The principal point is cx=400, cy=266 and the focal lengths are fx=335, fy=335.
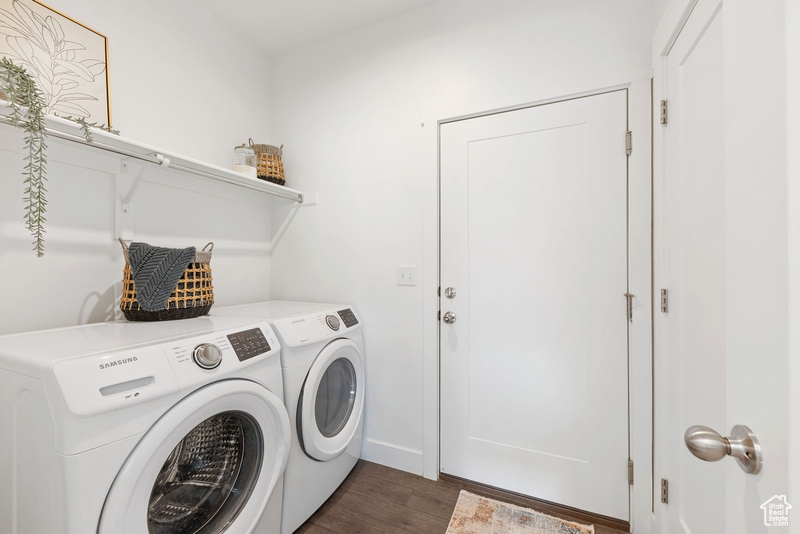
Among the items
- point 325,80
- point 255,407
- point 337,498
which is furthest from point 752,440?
point 325,80

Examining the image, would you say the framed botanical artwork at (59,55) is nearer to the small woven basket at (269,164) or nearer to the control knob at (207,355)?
the small woven basket at (269,164)

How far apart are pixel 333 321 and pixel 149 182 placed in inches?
45.2

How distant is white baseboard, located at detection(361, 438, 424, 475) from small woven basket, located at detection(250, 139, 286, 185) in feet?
5.61

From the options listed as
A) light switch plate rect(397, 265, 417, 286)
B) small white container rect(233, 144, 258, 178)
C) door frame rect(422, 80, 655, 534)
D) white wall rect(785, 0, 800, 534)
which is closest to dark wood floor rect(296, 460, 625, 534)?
door frame rect(422, 80, 655, 534)

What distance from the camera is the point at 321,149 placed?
2.19 meters

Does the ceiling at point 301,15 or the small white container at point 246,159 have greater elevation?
the ceiling at point 301,15

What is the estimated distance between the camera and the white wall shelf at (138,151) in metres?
1.16

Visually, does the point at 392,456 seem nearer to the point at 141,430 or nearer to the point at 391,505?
the point at 391,505

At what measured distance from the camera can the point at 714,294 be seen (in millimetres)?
926

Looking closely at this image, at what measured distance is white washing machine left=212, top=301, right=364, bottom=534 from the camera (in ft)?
4.59

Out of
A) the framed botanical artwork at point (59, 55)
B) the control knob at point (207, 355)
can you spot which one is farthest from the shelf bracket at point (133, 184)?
the control knob at point (207, 355)

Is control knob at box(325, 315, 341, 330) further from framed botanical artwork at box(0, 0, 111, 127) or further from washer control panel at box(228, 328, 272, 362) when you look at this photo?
framed botanical artwork at box(0, 0, 111, 127)

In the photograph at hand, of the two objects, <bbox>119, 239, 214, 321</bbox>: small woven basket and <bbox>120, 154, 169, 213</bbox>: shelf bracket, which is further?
<bbox>120, 154, 169, 213</bbox>: shelf bracket

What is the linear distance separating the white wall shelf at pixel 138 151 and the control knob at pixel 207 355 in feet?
2.88
